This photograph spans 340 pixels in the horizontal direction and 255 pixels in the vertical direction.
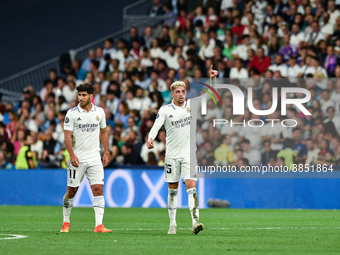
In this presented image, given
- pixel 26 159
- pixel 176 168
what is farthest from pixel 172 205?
pixel 26 159

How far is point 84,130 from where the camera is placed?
10.2 metres

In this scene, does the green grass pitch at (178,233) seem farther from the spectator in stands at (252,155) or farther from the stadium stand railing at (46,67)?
the stadium stand railing at (46,67)

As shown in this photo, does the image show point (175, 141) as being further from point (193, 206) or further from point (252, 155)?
point (252, 155)

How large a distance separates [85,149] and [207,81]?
964 cm

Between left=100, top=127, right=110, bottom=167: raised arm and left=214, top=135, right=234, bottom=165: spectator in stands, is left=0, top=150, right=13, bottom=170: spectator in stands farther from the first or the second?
left=100, top=127, right=110, bottom=167: raised arm

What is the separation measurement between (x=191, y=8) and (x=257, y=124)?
7.04 metres

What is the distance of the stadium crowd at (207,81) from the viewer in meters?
16.9

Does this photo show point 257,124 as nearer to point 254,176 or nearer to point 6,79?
point 254,176

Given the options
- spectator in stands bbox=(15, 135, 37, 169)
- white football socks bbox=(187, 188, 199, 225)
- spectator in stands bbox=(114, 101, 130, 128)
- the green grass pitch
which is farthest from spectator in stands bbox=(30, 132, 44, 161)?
white football socks bbox=(187, 188, 199, 225)

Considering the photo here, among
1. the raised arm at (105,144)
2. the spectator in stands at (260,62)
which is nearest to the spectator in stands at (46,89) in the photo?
the spectator in stands at (260,62)

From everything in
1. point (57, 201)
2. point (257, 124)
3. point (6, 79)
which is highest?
point (6, 79)

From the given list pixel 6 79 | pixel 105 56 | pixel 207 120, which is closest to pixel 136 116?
pixel 207 120

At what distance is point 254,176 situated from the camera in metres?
16.6

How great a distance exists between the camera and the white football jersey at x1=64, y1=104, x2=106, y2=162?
10.1m
